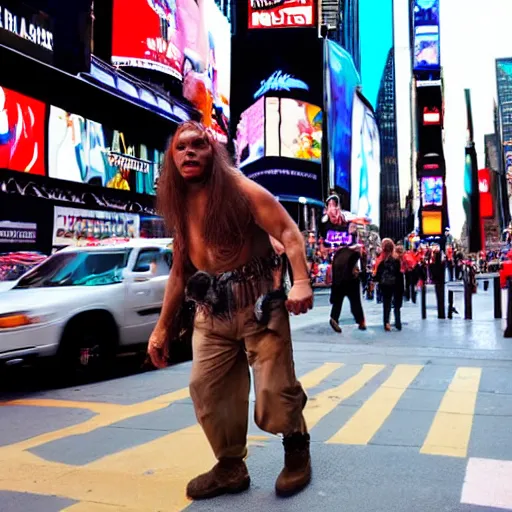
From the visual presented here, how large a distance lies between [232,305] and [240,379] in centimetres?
41

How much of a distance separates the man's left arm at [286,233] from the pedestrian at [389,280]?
8698 mm

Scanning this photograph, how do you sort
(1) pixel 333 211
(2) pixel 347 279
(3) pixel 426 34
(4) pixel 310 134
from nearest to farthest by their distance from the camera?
(2) pixel 347 279
(1) pixel 333 211
(4) pixel 310 134
(3) pixel 426 34

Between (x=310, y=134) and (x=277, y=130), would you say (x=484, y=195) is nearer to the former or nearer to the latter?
(x=310, y=134)

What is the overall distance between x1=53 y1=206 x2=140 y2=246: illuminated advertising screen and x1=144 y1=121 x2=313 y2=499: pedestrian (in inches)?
680

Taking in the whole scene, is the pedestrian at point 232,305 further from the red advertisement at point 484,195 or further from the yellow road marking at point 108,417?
the red advertisement at point 484,195

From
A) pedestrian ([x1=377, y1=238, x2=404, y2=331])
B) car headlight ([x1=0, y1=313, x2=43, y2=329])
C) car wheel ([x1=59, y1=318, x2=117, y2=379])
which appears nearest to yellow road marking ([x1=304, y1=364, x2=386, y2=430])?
car wheel ([x1=59, y1=318, x2=117, y2=379])

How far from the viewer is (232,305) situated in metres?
3.41

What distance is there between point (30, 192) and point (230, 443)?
734 inches

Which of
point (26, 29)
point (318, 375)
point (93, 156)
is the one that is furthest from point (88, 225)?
point (318, 375)

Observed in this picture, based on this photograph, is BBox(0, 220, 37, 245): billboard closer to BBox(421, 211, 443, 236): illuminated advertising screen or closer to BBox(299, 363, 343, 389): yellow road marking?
BBox(299, 363, 343, 389): yellow road marking

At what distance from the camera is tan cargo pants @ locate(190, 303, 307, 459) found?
3.32 meters

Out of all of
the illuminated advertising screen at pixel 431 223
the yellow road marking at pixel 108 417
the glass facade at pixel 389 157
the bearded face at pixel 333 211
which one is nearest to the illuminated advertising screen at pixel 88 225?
the yellow road marking at pixel 108 417

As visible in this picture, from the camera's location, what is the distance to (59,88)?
23188mm

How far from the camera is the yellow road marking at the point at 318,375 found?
265 inches
